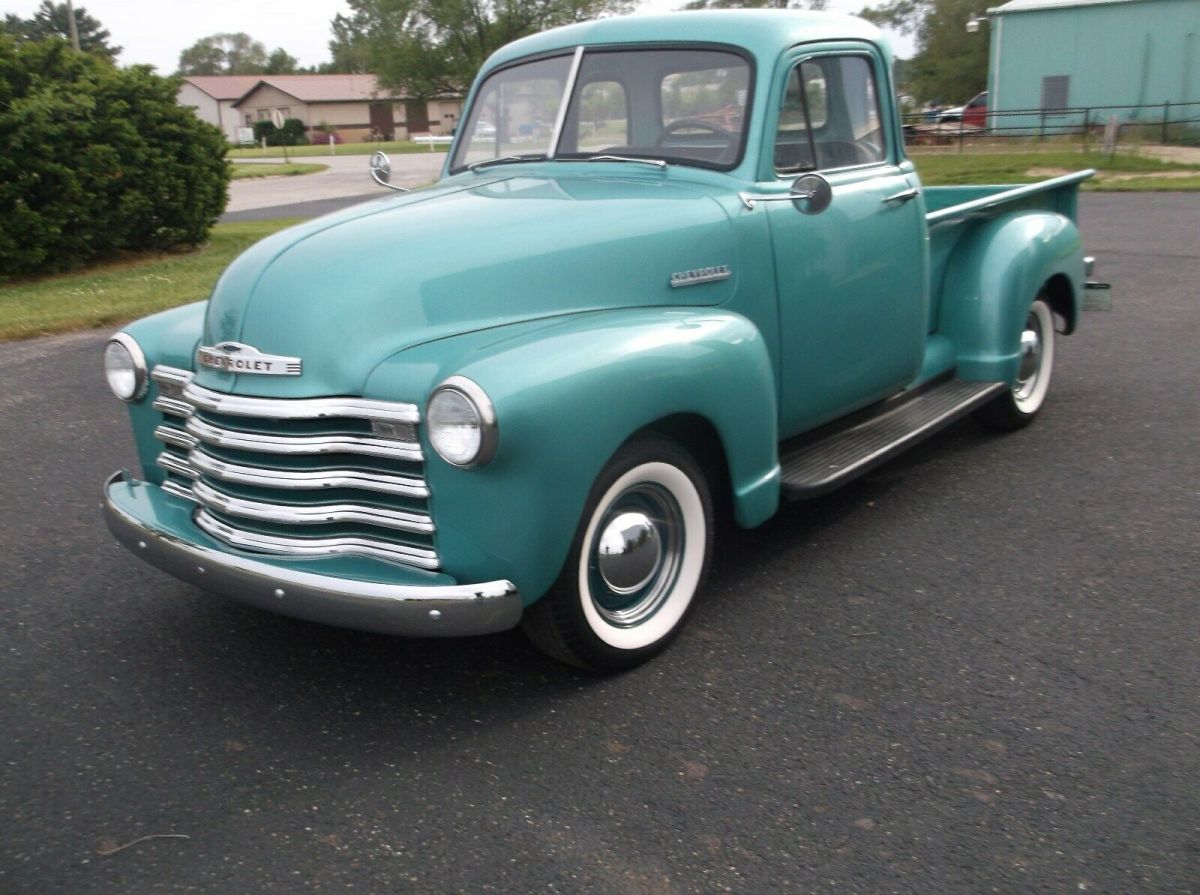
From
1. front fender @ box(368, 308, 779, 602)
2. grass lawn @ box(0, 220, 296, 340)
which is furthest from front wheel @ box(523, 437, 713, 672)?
grass lawn @ box(0, 220, 296, 340)

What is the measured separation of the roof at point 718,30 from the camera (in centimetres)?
402

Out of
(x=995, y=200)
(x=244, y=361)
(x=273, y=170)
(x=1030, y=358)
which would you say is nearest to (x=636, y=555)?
(x=244, y=361)

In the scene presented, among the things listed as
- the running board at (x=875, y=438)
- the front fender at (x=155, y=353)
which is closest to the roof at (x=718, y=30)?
the running board at (x=875, y=438)

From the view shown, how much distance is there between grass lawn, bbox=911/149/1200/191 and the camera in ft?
57.8

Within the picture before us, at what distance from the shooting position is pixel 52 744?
9.90 ft

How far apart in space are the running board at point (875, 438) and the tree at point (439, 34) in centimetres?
4749

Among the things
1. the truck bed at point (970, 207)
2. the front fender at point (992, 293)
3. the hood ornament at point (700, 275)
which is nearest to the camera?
the hood ornament at point (700, 275)

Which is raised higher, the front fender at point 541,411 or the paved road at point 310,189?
the front fender at point 541,411

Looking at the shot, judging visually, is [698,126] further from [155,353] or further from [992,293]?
[155,353]

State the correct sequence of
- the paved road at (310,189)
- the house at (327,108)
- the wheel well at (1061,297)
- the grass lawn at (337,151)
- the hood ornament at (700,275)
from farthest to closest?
the house at (327,108), the grass lawn at (337,151), the paved road at (310,189), the wheel well at (1061,297), the hood ornament at (700,275)

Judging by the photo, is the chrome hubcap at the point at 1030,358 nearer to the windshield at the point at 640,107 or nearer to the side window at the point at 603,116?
the windshield at the point at 640,107

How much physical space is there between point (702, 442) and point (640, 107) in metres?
1.33

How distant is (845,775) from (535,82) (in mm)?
2815

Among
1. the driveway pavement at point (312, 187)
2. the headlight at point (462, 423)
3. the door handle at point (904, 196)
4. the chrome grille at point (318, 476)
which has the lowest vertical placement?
the driveway pavement at point (312, 187)
